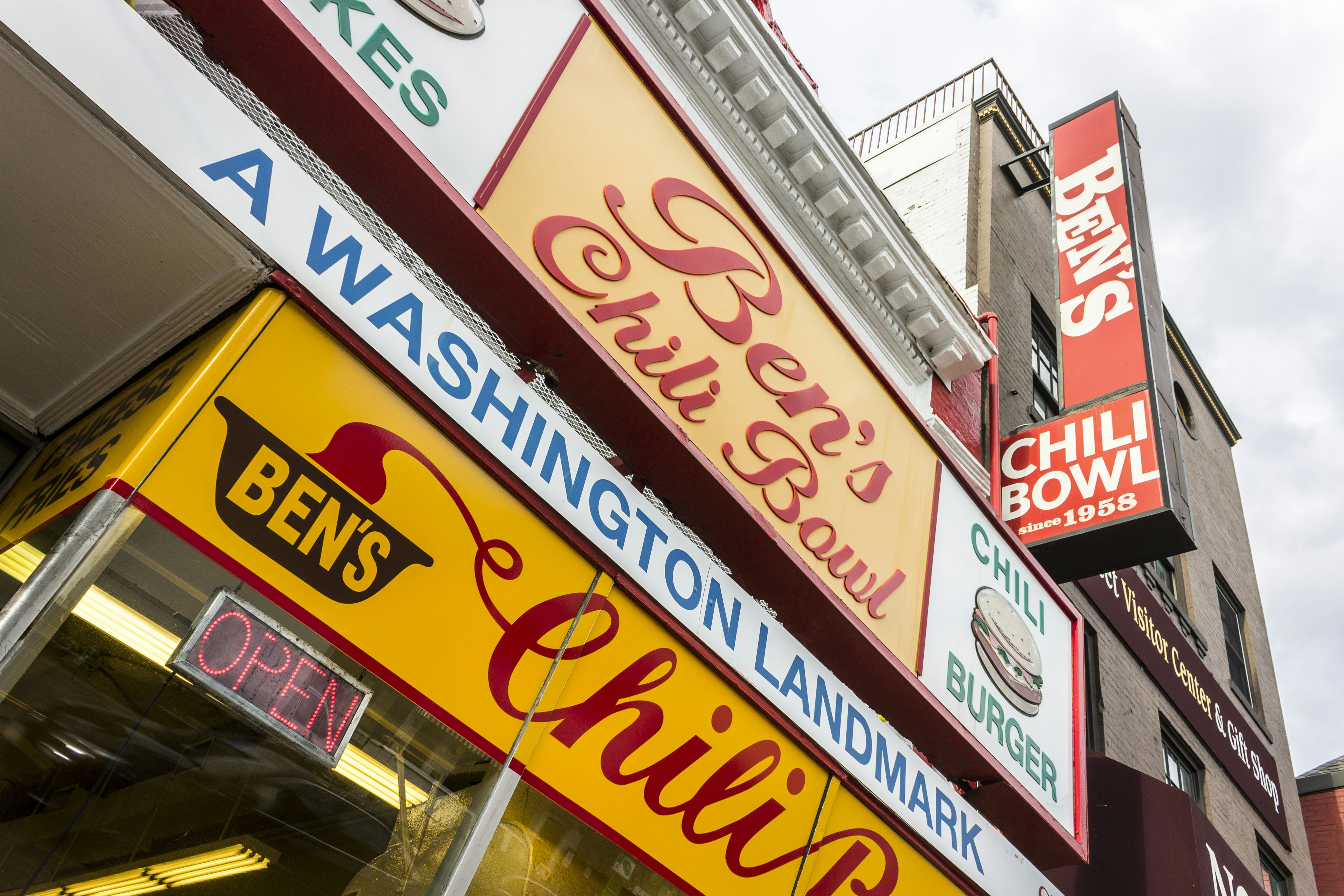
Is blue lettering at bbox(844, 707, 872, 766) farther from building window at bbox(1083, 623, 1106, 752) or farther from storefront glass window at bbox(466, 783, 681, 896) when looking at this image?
building window at bbox(1083, 623, 1106, 752)

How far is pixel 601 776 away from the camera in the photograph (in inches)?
167

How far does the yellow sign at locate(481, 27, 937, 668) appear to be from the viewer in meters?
4.98

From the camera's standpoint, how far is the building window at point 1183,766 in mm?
13703

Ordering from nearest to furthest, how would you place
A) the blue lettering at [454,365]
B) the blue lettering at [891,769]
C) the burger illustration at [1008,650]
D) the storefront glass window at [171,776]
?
the storefront glass window at [171,776]
the blue lettering at [454,365]
the blue lettering at [891,769]
the burger illustration at [1008,650]

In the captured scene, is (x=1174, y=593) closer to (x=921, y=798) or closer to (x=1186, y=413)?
(x=1186, y=413)

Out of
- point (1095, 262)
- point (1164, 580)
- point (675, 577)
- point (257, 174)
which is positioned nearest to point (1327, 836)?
point (1164, 580)

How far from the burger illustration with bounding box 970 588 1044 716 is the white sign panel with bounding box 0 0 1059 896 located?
114cm

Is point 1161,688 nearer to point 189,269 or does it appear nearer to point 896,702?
point 896,702

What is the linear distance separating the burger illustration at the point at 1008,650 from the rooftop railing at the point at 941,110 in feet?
38.2

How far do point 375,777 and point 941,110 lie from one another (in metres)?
16.7

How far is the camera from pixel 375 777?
11.4 ft

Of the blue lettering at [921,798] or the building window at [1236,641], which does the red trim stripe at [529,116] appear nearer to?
the blue lettering at [921,798]

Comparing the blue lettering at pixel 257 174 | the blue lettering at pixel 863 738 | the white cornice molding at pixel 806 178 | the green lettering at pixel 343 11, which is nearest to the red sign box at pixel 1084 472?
the white cornice molding at pixel 806 178

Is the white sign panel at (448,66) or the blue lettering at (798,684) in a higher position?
the white sign panel at (448,66)
